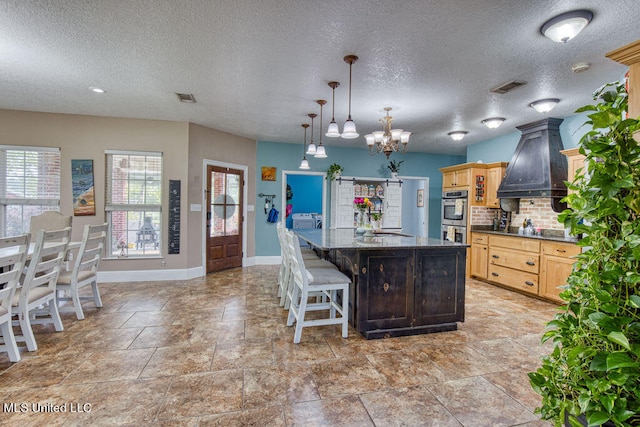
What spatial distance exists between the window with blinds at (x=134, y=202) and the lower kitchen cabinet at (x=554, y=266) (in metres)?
5.84

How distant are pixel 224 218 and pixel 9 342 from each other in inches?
146

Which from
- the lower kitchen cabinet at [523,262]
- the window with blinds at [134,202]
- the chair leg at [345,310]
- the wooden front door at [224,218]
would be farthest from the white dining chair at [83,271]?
the lower kitchen cabinet at [523,262]

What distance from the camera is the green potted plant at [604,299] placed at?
81cm

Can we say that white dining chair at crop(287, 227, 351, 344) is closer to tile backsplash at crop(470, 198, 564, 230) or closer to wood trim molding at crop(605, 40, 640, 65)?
wood trim molding at crop(605, 40, 640, 65)

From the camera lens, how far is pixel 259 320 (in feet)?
10.7

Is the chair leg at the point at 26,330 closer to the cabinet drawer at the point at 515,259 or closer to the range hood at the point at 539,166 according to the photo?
the cabinet drawer at the point at 515,259

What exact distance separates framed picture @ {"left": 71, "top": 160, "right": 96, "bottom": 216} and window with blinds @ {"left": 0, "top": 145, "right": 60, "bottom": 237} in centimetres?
25

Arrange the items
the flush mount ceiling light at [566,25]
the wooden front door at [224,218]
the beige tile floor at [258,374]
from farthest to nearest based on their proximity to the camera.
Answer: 1. the wooden front door at [224,218]
2. the flush mount ceiling light at [566,25]
3. the beige tile floor at [258,374]

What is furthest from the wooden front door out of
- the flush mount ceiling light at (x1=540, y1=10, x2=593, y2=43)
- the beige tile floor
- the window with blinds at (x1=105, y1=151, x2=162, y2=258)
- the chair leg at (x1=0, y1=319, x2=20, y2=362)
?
the flush mount ceiling light at (x1=540, y1=10, x2=593, y2=43)

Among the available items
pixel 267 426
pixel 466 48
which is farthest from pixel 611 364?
pixel 466 48

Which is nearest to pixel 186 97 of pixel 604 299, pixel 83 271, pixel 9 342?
pixel 83 271

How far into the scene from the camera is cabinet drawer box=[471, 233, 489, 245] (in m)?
5.15

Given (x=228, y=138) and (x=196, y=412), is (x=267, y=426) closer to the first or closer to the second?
(x=196, y=412)

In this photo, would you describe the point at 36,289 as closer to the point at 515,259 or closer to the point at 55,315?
the point at 55,315
